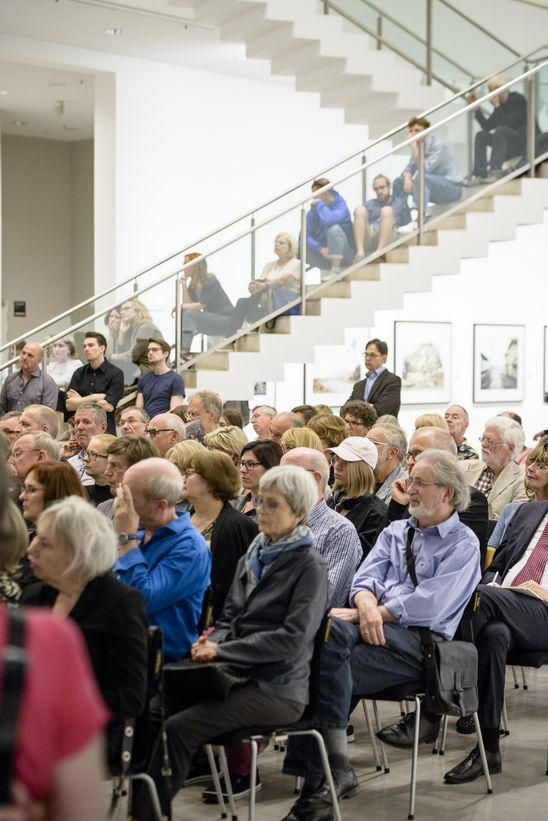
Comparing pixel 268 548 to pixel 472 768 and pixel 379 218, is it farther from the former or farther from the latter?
pixel 379 218

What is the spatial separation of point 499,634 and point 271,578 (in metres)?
1.20

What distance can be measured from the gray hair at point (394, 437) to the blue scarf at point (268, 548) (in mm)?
2314

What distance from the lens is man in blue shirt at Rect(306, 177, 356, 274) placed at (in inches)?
439

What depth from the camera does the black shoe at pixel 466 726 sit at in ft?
17.2

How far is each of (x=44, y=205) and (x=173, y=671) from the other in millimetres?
16741

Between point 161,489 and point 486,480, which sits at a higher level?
point 161,489

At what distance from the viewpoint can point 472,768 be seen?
14.9 feet

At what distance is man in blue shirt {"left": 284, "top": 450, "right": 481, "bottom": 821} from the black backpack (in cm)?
302

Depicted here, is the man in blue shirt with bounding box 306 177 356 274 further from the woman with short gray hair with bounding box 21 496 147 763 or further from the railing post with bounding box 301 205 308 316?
the woman with short gray hair with bounding box 21 496 147 763

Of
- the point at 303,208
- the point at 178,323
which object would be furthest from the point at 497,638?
the point at 303,208

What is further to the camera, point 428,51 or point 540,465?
point 428,51

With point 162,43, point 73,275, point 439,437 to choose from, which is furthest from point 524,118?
point 73,275

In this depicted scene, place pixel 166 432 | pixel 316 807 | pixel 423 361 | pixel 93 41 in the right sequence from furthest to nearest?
pixel 423 361
pixel 93 41
pixel 166 432
pixel 316 807

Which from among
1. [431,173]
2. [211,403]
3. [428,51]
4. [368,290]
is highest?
[428,51]
